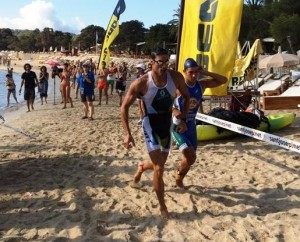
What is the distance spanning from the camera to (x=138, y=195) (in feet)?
17.1

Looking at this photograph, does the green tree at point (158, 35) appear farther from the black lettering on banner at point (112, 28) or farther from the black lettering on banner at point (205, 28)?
the black lettering on banner at point (205, 28)

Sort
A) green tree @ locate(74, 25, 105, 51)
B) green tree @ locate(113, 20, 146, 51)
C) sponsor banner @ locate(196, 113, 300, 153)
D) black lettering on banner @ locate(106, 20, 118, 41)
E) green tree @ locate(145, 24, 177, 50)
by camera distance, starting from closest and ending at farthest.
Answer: sponsor banner @ locate(196, 113, 300, 153) < black lettering on banner @ locate(106, 20, 118, 41) < green tree @ locate(145, 24, 177, 50) < green tree @ locate(113, 20, 146, 51) < green tree @ locate(74, 25, 105, 51)

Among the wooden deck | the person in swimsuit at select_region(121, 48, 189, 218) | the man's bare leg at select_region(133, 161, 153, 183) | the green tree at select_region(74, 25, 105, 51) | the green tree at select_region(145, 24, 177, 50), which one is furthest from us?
the green tree at select_region(74, 25, 105, 51)

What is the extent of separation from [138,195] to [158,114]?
4.16 feet

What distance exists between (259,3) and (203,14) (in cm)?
6564

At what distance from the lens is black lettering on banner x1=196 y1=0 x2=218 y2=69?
6969 millimetres

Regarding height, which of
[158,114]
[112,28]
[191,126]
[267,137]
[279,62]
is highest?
[112,28]

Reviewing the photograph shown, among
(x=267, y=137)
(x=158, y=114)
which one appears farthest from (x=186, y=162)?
(x=267, y=137)

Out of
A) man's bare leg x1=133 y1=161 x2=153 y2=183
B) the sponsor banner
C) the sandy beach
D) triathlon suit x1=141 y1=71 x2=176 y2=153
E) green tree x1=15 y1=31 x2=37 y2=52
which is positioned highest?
triathlon suit x1=141 y1=71 x2=176 y2=153

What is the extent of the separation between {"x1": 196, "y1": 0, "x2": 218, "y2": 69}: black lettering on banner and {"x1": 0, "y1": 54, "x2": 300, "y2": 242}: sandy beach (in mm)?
1753

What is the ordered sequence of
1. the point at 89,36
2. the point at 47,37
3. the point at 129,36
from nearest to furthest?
the point at 129,36 < the point at 89,36 < the point at 47,37

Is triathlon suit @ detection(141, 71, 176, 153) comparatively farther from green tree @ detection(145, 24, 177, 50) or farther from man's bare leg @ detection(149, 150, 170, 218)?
green tree @ detection(145, 24, 177, 50)

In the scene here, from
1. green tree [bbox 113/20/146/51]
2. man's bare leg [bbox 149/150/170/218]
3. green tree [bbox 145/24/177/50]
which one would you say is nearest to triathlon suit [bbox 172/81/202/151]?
man's bare leg [bbox 149/150/170/218]

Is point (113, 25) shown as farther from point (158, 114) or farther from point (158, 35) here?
point (158, 35)
